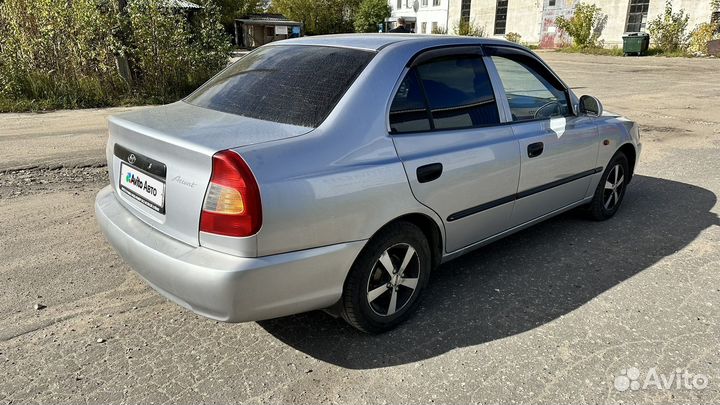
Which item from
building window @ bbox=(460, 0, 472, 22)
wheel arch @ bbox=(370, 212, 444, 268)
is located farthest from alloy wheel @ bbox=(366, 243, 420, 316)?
building window @ bbox=(460, 0, 472, 22)

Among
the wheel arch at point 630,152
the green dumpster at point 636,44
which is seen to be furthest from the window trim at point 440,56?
the green dumpster at point 636,44

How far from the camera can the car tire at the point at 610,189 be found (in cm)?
470

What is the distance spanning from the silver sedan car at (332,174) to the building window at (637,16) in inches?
1424

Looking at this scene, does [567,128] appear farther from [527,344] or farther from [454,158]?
[527,344]

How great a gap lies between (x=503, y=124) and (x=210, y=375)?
2402 mm

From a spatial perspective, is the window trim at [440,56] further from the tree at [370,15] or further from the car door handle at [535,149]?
the tree at [370,15]

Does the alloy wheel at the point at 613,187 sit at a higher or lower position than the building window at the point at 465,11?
lower

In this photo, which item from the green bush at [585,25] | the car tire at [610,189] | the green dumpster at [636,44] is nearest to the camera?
the car tire at [610,189]

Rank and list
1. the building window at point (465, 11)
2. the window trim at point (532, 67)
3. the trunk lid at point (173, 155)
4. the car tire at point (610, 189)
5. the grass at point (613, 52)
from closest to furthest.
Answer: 1. the trunk lid at point (173, 155)
2. the window trim at point (532, 67)
3. the car tire at point (610, 189)
4. the grass at point (613, 52)
5. the building window at point (465, 11)

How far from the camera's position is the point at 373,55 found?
3.01 meters

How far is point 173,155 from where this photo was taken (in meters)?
2.50

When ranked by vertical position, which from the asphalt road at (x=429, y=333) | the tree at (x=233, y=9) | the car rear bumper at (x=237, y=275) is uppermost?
the tree at (x=233, y=9)

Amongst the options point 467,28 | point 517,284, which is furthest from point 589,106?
point 467,28

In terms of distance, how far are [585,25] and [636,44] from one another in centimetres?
606
